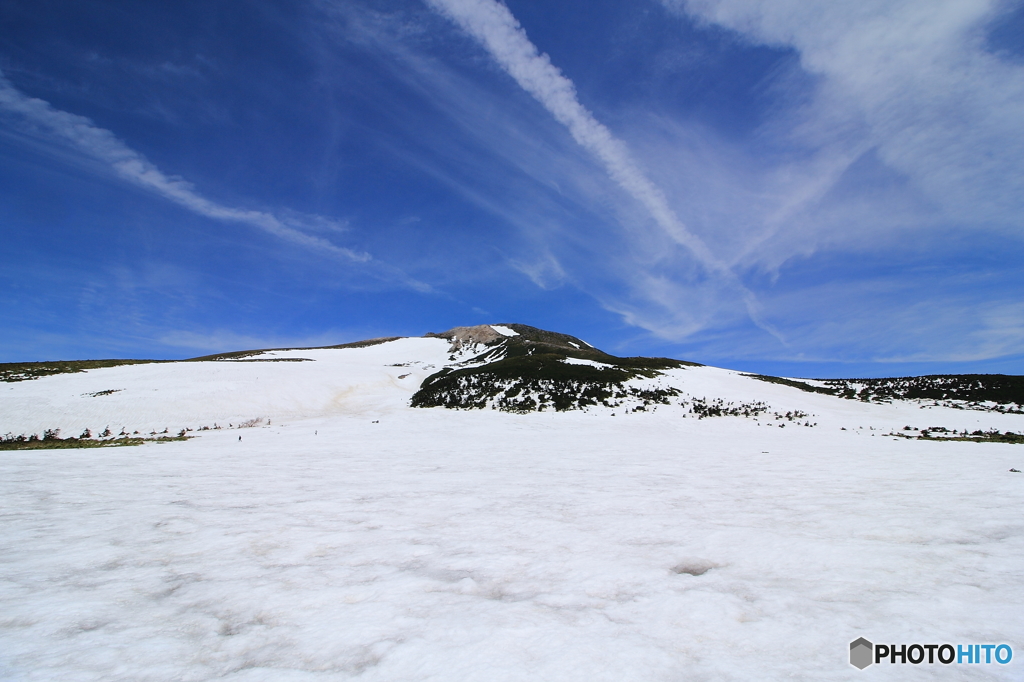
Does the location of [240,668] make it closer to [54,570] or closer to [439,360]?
[54,570]

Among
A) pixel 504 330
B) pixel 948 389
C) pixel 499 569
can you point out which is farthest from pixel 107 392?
pixel 504 330

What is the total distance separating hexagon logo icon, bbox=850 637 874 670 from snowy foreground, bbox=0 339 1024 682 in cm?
5

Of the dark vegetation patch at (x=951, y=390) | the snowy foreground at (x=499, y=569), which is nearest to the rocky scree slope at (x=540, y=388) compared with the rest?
the dark vegetation patch at (x=951, y=390)

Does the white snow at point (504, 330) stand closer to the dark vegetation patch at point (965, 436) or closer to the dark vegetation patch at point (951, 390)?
the dark vegetation patch at point (951, 390)

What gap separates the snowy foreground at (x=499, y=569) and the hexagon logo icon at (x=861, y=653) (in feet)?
0.16

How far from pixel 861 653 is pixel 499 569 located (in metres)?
2.66

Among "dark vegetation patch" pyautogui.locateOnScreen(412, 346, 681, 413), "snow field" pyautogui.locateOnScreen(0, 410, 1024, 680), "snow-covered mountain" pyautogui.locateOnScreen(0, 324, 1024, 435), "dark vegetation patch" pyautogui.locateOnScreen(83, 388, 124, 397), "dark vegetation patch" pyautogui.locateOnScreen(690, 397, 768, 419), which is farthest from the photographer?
"dark vegetation patch" pyautogui.locateOnScreen(412, 346, 681, 413)

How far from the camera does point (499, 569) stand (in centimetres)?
393

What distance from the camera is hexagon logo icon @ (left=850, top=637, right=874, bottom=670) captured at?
260 centimetres

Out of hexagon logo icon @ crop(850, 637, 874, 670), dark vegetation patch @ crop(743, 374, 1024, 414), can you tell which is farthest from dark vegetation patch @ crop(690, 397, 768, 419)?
hexagon logo icon @ crop(850, 637, 874, 670)

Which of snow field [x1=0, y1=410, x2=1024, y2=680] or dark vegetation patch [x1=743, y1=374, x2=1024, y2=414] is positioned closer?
snow field [x1=0, y1=410, x2=1024, y2=680]

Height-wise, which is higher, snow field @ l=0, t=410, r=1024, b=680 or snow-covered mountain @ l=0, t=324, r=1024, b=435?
snow-covered mountain @ l=0, t=324, r=1024, b=435

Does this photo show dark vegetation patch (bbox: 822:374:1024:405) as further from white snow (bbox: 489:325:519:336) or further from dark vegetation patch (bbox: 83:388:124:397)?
white snow (bbox: 489:325:519:336)

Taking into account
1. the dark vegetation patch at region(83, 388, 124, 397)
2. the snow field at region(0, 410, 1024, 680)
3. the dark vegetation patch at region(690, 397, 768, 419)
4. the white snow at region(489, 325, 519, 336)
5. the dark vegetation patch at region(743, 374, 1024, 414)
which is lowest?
the snow field at region(0, 410, 1024, 680)
